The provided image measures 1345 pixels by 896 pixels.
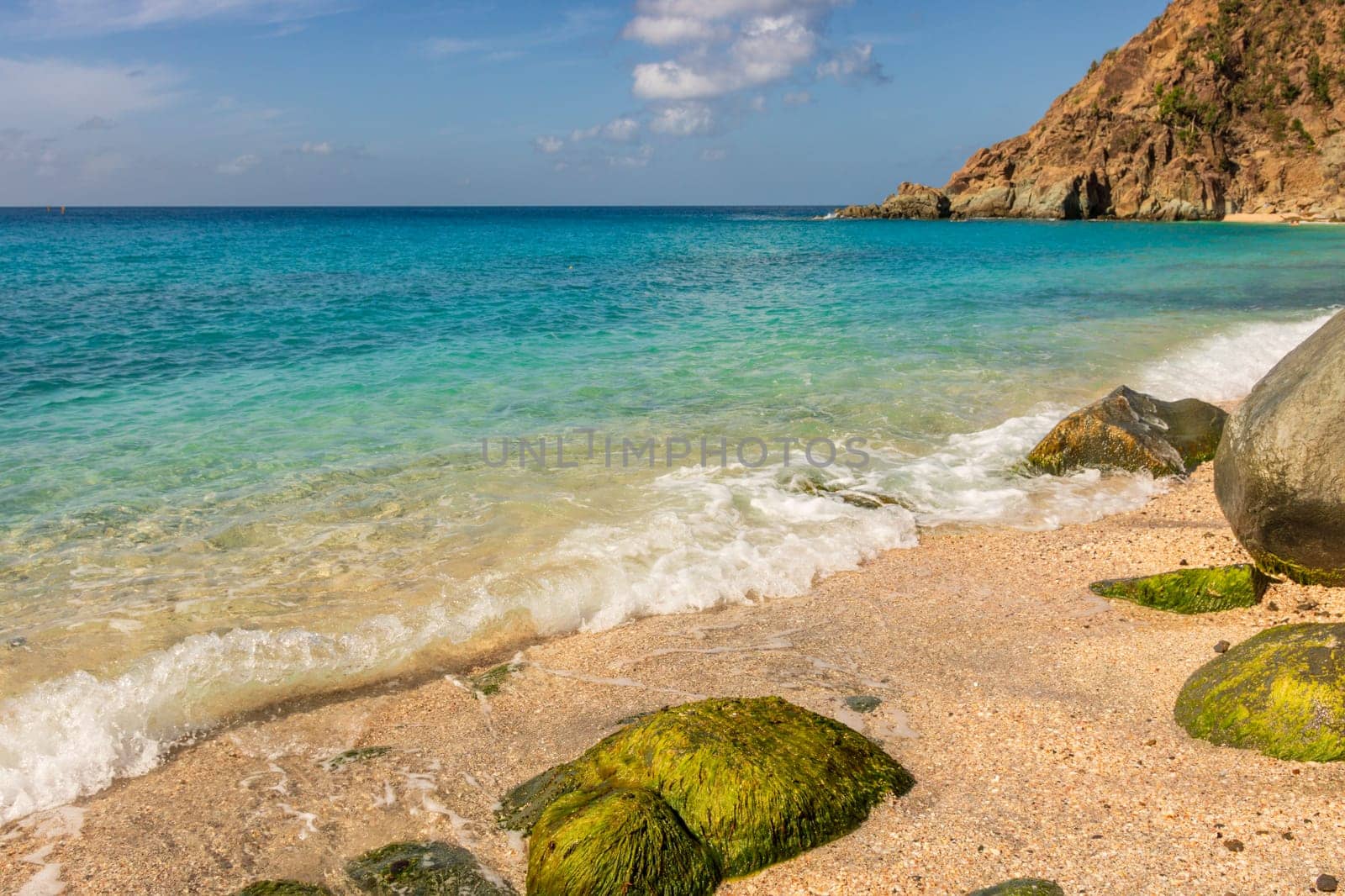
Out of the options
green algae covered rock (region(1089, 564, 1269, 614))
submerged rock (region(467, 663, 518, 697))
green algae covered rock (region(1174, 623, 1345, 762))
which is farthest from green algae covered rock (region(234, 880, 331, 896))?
green algae covered rock (region(1089, 564, 1269, 614))

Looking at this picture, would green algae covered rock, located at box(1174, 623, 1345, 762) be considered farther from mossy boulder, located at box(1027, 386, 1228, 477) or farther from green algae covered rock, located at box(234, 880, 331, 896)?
mossy boulder, located at box(1027, 386, 1228, 477)

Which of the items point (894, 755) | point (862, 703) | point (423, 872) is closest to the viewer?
point (423, 872)

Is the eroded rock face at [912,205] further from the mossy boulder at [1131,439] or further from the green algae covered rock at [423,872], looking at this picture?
the green algae covered rock at [423,872]

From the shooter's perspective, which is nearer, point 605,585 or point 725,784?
point 725,784

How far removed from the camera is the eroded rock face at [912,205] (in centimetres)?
8919

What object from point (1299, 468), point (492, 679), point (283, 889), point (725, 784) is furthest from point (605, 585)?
point (1299, 468)

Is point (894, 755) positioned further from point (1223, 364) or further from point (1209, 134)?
point (1209, 134)

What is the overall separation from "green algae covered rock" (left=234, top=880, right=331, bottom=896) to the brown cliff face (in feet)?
278

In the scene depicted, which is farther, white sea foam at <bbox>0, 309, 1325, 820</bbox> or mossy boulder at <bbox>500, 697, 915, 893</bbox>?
white sea foam at <bbox>0, 309, 1325, 820</bbox>

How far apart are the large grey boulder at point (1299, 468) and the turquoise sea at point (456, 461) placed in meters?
2.15

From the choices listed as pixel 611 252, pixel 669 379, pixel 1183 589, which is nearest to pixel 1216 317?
pixel 669 379

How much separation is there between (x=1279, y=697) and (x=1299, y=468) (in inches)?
86.6

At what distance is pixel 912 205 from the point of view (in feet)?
300

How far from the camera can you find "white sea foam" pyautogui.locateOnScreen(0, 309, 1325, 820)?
4.99 meters
